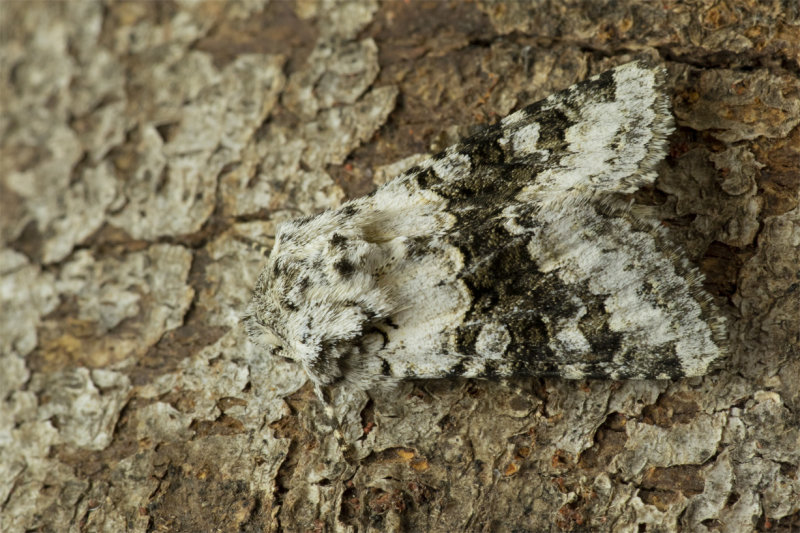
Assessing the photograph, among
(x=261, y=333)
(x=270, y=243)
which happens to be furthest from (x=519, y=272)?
(x=270, y=243)

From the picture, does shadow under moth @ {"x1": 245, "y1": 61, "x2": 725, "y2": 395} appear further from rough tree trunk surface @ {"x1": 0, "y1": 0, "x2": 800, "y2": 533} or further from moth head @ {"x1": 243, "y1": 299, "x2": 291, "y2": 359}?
rough tree trunk surface @ {"x1": 0, "y1": 0, "x2": 800, "y2": 533}

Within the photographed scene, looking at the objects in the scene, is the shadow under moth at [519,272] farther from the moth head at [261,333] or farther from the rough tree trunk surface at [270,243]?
the rough tree trunk surface at [270,243]

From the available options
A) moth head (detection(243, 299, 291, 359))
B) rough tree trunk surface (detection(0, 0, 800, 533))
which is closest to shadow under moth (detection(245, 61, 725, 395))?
moth head (detection(243, 299, 291, 359))

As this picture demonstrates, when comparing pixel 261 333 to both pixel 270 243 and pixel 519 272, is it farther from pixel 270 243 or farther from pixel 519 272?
pixel 519 272

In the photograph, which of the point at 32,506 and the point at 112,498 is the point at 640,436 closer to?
the point at 112,498

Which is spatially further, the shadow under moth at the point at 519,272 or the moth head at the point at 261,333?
the moth head at the point at 261,333

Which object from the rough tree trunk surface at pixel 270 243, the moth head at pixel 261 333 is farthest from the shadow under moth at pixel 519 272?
the rough tree trunk surface at pixel 270 243
